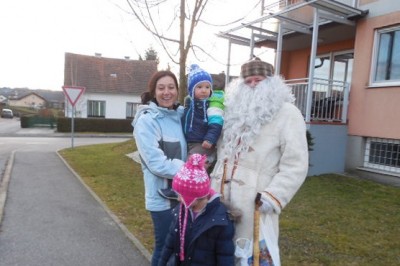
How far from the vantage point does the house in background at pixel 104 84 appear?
123 feet

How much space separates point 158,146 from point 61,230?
3280mm

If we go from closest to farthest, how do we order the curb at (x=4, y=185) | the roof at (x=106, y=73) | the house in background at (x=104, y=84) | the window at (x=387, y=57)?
the curb at (x=4, y=185)
the window at (x=387, y=57)
the house in background at (x=104, y=84)
the roof at (x=106, y=73)

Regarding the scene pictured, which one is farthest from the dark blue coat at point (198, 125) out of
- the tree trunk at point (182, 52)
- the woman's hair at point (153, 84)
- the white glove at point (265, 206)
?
the tree trunk at point (182, 52)

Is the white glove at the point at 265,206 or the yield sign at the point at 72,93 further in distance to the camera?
the yield sign at the point at 72,93

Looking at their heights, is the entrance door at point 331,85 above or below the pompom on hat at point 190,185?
above

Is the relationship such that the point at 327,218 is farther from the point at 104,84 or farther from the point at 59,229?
the point at 104,84

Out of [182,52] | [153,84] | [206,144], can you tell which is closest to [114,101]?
[182,52]

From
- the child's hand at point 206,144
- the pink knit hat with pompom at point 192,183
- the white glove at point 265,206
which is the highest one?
the child's hand at point 206,144

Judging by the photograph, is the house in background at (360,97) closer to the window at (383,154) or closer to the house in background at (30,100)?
the window at (383,154)

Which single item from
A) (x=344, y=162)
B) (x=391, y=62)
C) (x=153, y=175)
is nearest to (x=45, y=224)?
(x=153, y=175)

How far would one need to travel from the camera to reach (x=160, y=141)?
2.71m

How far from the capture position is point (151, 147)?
263cm

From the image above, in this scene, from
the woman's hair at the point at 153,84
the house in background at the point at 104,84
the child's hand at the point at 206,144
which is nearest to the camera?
the child's hand at the point at 206,144

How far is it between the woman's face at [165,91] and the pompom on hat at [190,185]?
62cm
